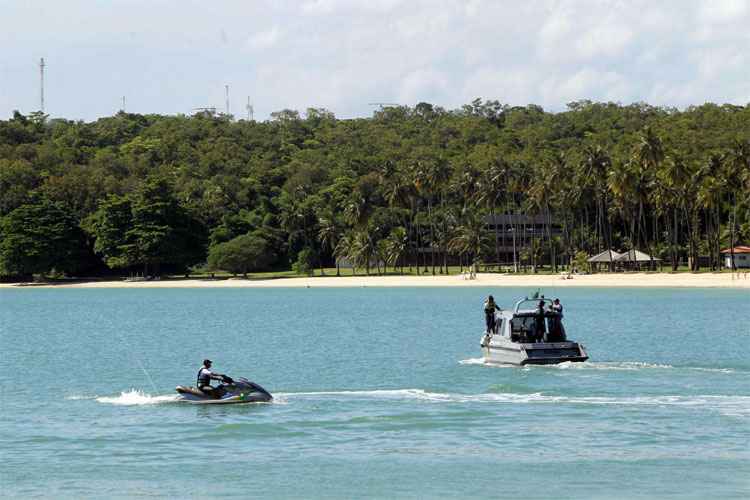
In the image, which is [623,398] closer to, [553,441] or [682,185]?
[553,441]

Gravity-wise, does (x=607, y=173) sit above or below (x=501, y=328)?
above

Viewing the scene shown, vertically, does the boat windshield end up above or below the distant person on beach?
above

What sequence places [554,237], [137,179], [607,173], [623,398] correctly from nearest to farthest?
[623,398] < [607,173] < [554,237] < [137,179]

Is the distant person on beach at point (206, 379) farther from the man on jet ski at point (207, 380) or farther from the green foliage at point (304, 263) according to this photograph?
the green foliage at point (304, 263)

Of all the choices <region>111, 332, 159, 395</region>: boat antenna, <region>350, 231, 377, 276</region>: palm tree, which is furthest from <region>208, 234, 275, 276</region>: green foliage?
<region>111, 332, 159, 395</region>: boat antenna

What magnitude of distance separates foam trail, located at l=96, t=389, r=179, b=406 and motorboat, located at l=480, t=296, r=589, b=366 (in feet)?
44.3

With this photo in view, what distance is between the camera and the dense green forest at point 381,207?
476ft

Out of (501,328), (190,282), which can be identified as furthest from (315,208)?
(501,328)

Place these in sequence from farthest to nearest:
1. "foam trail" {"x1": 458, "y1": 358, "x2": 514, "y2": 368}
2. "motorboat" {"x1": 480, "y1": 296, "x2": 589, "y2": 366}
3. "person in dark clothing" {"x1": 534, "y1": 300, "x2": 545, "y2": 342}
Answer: "foam trail" {"x1": 458, "y1": 358, "x2": 514, "y2": 368} → "person in dark clothing" {"x1": 534, "y1": 300, "x2": 545, "y2": 342} → "motorboat" {"x1": 480, "y1": 296, "x2": 589, "y2": 366}

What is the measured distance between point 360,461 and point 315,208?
14039 cm

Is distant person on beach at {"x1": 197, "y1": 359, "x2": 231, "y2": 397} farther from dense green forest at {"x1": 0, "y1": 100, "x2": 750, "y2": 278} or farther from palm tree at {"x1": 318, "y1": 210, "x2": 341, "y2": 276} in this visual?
palm tree at {"x1": 318, "y1": 210, "x2": 341, "y2": 276}

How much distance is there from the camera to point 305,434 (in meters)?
33.0

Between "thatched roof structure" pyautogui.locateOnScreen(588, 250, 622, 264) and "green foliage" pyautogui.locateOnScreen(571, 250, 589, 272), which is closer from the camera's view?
"thatched roof structure" pyautogui.locateOnScreen(588, 250, 622, 264)

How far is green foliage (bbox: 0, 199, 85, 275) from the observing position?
485ft
